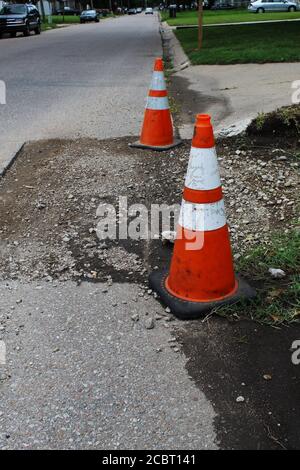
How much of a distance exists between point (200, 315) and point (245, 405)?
28.1 inches

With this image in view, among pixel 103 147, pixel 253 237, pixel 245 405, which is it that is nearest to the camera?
pixel 245 405

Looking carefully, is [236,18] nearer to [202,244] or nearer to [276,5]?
[276,5]

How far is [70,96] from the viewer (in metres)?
9.16

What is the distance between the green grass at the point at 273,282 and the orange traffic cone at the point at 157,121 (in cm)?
238

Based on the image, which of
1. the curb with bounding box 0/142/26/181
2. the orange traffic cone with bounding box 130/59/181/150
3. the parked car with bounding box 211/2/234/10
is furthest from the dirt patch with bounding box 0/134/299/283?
the parked car with bounding box 211/2/234/10

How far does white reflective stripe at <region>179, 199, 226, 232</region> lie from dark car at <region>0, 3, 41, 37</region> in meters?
29.0

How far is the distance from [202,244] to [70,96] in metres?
7.07

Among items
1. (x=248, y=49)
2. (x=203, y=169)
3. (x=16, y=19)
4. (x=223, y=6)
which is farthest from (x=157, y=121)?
(x=223, y=6)

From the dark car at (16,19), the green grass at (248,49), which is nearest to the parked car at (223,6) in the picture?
the dark car at (16,19)

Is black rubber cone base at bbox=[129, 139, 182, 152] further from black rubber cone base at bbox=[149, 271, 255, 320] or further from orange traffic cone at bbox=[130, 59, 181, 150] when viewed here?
black rubber cone base at bbox=[149, 271, 255, 320]

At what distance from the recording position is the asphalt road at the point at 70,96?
6574 mm
